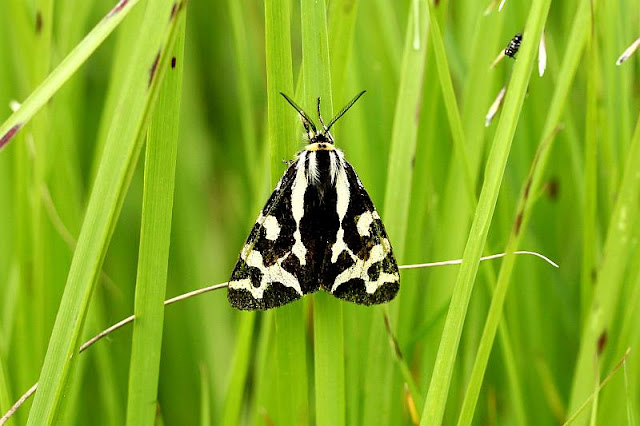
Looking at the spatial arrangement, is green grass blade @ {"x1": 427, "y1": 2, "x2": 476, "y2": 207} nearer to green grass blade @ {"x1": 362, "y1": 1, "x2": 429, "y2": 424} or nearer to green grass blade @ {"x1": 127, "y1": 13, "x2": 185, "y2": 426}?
Result: green grass blade @ {"x1": 362, "y1": 1, "x2": 429, "y2": 424}

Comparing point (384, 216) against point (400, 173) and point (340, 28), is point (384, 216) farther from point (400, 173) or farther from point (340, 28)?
point (340, 28)

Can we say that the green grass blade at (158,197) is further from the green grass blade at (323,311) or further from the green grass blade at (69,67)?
the green grass blade at (323,311)

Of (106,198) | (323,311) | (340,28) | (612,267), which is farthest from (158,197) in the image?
(612,267)

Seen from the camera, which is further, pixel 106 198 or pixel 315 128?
pixel 315 128

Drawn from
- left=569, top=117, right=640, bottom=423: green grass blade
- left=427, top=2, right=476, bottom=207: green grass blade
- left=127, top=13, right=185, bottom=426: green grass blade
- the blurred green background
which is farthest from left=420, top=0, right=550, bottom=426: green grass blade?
left=127, top=13, right=185, bottom=426: green grass blade

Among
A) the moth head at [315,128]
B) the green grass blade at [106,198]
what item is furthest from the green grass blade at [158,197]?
the moth head at [315,128]
